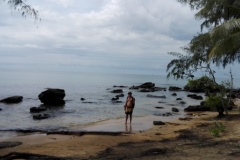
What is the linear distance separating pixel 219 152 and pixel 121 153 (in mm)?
2906

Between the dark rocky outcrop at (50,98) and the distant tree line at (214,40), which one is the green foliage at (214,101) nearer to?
the distant tree line at (214,40)

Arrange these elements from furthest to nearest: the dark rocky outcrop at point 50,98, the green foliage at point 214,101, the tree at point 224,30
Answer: the dark rocky outcrop at point 50,98, the green foliage at point 214,101, the tree at point 224,30

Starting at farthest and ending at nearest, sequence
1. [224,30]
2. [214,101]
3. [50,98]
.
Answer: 1. [50,98]
2. [214,101]
3. [224,30]

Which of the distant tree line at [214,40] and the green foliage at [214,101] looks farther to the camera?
the green foliage at [214,101]

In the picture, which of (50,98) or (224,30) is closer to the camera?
(224,30)

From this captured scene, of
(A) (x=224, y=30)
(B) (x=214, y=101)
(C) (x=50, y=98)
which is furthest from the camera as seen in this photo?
(C) (x=50, y=98)

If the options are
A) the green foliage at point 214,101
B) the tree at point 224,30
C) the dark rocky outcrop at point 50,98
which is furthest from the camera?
the dark rocky outcrop at point 50,98

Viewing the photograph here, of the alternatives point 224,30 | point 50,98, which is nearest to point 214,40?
point 224,30

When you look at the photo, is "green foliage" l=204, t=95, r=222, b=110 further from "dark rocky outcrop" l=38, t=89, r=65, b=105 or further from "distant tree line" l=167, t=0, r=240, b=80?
"dark rocky outcrop" l=38, t=89, r=65, b=105

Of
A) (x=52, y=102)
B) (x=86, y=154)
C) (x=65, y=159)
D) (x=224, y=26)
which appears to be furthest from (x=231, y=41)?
(x=52, y=102)

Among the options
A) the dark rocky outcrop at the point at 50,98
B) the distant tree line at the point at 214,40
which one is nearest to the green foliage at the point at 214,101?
the distant tree line at the point at 214,40

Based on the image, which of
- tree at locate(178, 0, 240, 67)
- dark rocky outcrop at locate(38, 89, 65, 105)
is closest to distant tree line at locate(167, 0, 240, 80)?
tree at locate(178, 0, 240, 67)

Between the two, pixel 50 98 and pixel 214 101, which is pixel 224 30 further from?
pixel 50 98

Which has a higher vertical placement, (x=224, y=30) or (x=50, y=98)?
(x=224, y=30)
